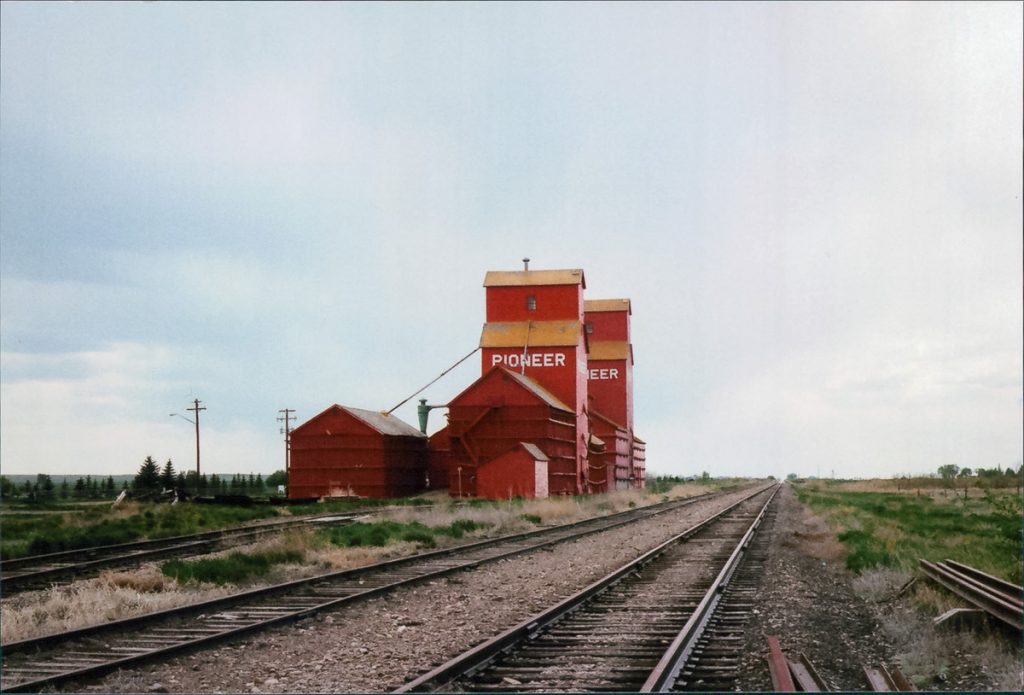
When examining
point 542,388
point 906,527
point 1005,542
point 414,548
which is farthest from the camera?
point 542,388

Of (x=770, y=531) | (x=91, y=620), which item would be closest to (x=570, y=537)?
(x=770, y=531)

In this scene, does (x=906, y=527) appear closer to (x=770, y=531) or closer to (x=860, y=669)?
(x=770, y=531)

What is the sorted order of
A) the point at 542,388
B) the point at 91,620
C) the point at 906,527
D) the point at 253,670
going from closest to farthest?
the point at 253,670, the point at 91,620, the point at 906,527, the point at 542,388

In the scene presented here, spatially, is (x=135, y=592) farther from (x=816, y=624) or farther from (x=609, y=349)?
(x=609, y=349)

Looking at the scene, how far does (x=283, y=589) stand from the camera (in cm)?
1212

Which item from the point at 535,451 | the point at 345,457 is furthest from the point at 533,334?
the point at 345,457

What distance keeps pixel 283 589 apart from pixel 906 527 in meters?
18.5

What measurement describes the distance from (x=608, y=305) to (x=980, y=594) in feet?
165

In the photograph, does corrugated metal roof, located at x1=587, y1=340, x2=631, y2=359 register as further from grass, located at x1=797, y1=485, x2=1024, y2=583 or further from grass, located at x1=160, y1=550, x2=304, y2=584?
grass, located at x1=160, y1=550, x2=304, y2=584

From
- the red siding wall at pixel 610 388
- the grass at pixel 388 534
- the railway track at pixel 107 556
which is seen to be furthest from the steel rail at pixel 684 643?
the red siding wall at pixel 610 388

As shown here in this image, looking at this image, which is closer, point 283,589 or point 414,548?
point 283,589

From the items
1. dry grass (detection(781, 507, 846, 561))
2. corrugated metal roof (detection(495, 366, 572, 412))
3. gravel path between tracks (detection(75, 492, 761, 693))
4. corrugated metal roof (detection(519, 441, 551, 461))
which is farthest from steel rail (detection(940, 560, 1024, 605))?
corrugated metal roof (detection(495, 366, 572, 412))

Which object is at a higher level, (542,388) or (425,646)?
(542,388)

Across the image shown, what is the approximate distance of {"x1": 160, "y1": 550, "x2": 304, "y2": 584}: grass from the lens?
13422 millimetres
